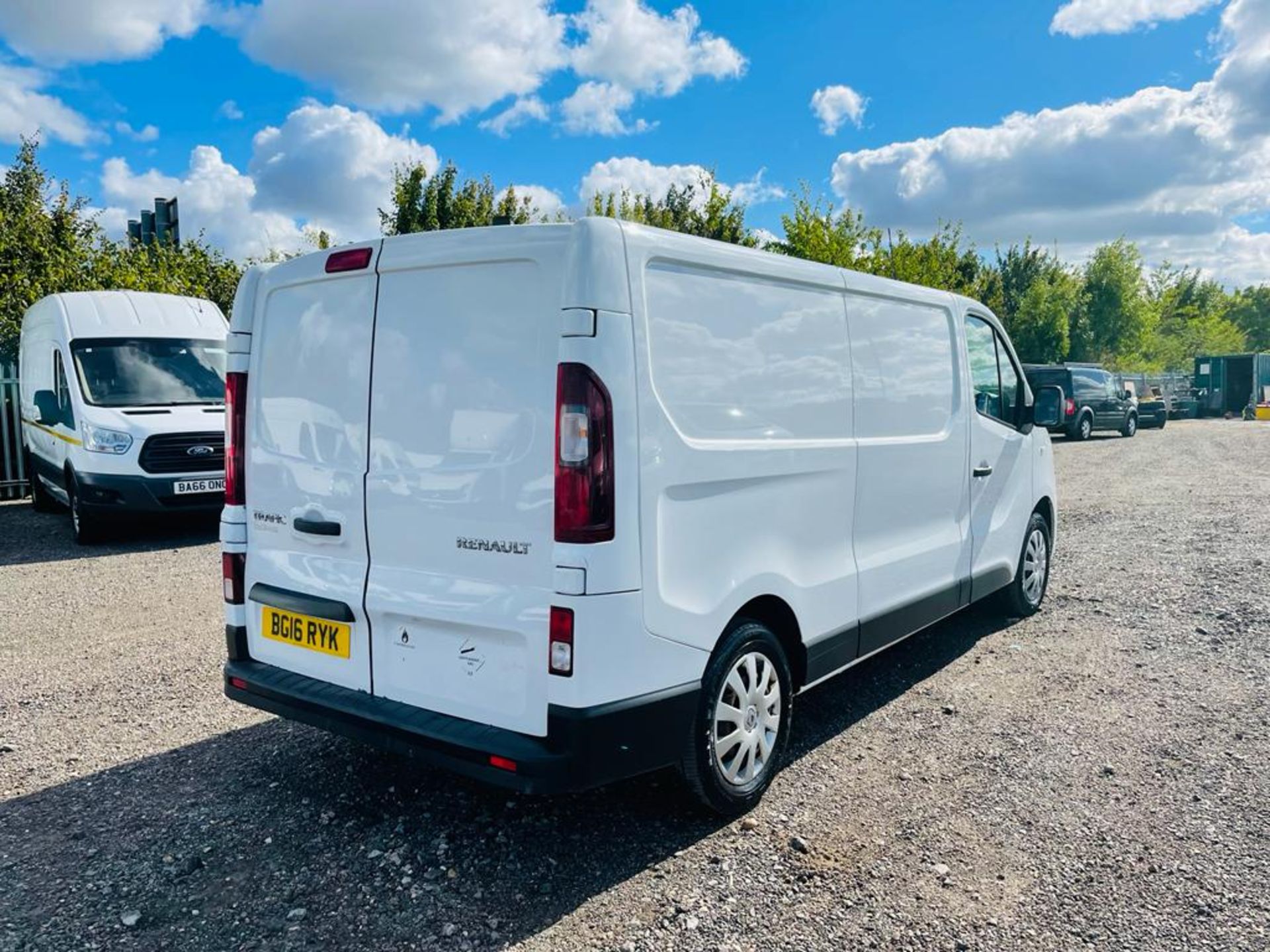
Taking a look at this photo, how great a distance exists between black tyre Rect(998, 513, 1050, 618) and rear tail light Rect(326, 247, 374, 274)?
181 inches

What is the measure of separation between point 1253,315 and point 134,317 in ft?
287

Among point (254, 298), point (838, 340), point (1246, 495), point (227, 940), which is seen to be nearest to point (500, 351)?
point (254, 298)

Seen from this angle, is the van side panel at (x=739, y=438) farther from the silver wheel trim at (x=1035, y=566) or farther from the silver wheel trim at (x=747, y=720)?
the silver wheel trim at (x=1035, y=566)

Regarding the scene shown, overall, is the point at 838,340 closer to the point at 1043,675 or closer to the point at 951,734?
the point at 951,734

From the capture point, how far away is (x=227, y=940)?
2.78 meters

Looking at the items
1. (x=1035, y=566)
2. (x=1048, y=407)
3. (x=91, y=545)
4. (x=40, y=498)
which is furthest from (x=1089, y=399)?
(x=40, y=498)

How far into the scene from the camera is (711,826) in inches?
137

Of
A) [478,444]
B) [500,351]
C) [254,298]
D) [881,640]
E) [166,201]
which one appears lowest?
[881,640]

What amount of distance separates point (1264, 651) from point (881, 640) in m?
2.90

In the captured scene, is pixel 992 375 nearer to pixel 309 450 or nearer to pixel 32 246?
pixel 309 450

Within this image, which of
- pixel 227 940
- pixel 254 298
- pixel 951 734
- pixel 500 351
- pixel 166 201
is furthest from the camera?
pixel 166 201

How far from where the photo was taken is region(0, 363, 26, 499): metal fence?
1332cm

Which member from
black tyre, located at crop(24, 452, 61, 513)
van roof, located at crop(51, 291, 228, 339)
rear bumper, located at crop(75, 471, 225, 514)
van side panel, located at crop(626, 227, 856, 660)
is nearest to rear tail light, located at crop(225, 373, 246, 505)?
van side panel, located at crop(626, 227, 856, 660)

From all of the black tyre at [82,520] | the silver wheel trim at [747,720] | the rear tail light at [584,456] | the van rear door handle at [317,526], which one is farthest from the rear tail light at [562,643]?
the black tyre at [82,520]
